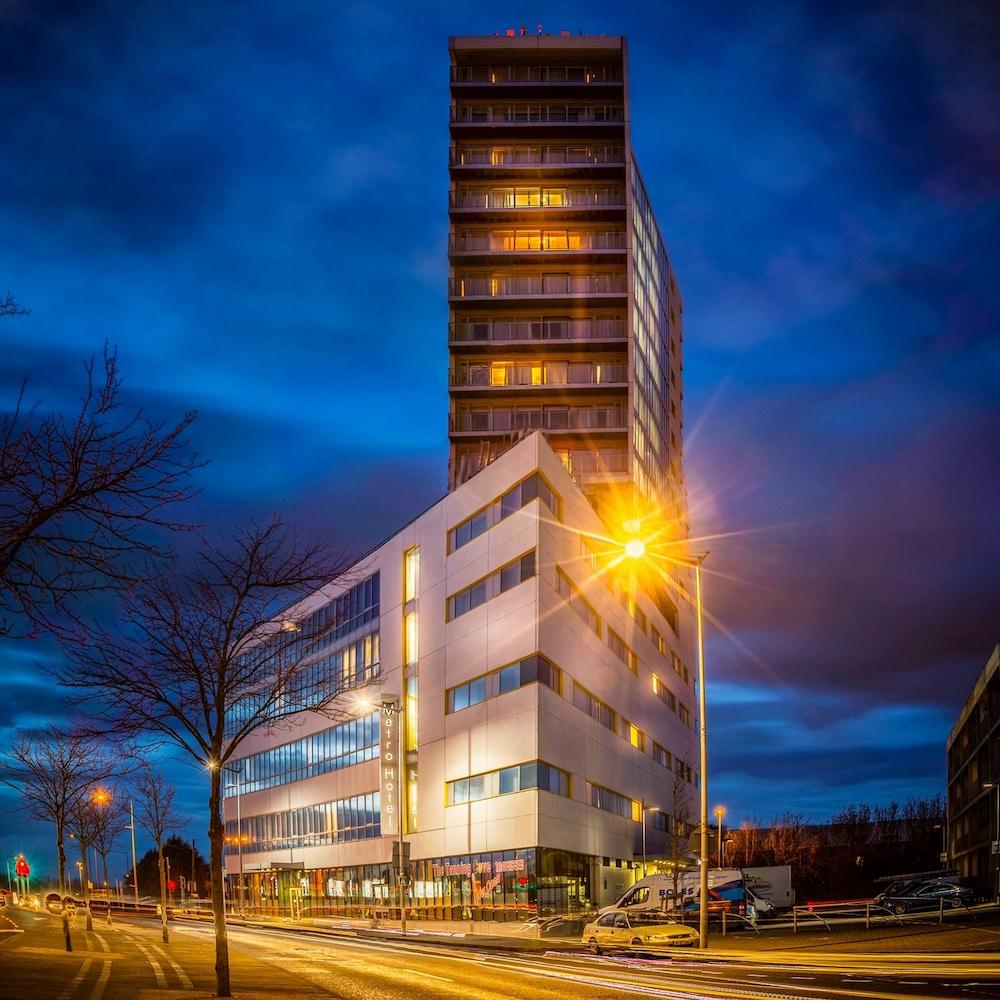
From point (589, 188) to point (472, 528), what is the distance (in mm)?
33720

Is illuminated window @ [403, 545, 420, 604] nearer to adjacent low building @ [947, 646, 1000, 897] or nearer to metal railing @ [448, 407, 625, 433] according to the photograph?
metal railing @ [448, 407, 625, 433]

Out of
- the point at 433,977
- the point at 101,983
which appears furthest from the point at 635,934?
the point at 101,983

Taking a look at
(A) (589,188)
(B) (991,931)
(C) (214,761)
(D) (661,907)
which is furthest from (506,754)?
(A) (589,188)

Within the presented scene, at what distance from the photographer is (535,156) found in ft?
270

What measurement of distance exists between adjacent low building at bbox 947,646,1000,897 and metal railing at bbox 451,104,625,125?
154 feet

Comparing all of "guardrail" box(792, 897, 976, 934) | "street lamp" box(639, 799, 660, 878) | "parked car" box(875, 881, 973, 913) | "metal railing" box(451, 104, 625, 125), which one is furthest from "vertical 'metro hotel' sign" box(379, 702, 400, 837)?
"metal railing" box(451, 104, 625, 125)

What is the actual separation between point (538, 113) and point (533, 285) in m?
14.0

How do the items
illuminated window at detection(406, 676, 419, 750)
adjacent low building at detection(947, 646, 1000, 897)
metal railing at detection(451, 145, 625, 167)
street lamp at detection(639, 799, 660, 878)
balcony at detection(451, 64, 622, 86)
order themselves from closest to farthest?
illuminated window at detection(406, 676, 419, 750), adjacent low building at detection(947, 646, 1000, 897), street lamp at detection(639, 799, 660, 878), metal railing at detection(451, 145, 625, 167), balcony at detection(451, 64, 622, 86)

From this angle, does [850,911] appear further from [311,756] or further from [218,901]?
[311,756]

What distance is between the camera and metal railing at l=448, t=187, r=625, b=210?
80.9 m

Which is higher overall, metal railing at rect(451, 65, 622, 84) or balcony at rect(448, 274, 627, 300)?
metal railing at rect(451, 65, 622, 84)

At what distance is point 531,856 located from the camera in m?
51.7

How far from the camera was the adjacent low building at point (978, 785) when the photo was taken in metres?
68.2

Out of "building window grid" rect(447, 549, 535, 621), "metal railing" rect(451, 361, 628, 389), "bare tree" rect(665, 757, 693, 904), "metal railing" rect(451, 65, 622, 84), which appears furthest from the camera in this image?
"metal railing" rect(451, 65, 622, 84)
